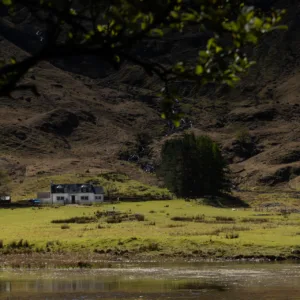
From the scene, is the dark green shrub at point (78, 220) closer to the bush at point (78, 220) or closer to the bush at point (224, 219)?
the bush at point (78, 220)

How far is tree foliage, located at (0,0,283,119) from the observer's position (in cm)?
896

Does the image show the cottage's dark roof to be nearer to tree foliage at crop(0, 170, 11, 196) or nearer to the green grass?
tree foliage at crop(0, 170, 11, 196)

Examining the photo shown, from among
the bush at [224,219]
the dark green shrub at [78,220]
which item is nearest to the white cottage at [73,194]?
the dark green shrub at [78,220]

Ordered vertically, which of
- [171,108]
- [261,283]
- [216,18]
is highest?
[216,18]

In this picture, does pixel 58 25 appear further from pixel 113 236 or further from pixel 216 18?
pixel 113 236

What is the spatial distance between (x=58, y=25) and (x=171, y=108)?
187 centimetres

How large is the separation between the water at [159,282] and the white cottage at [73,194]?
99.7 metres

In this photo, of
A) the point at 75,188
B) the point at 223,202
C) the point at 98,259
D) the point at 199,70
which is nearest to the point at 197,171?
the point at 223,202

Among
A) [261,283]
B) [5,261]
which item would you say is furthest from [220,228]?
[261,283]

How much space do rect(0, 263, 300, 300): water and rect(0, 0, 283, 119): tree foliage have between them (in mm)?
23608

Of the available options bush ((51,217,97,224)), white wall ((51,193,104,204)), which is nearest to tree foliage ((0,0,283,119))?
bush ((51,217,97,224))

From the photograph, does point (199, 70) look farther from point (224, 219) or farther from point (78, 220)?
point (224, 219)

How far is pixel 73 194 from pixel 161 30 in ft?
469

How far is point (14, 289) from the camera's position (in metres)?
36.2
